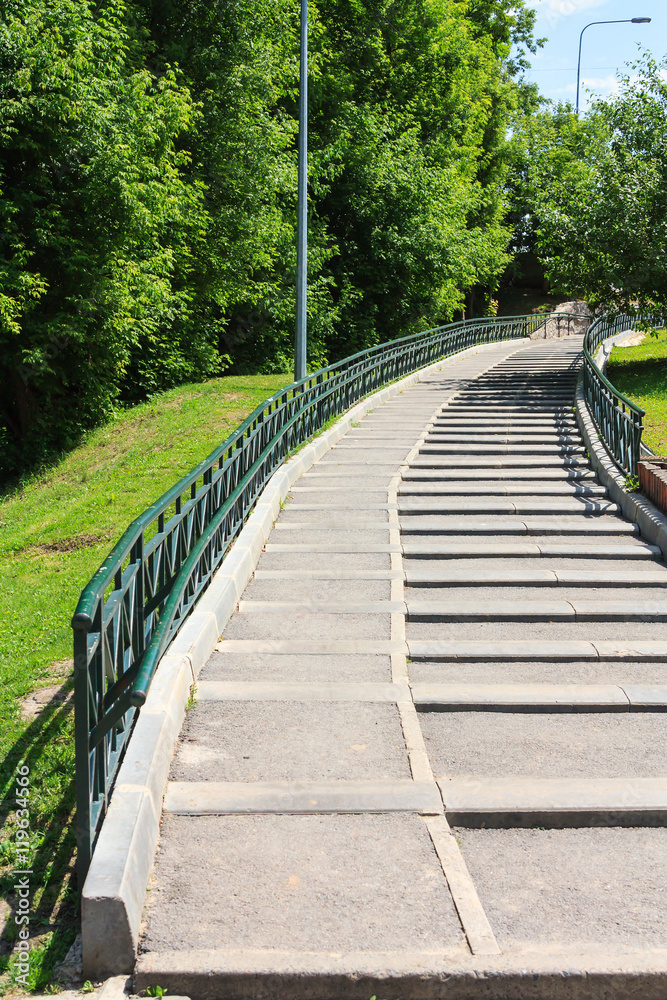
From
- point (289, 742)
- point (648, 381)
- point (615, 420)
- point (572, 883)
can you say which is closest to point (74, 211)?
point (615, 420)

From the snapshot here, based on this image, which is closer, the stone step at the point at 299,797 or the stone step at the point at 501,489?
the stone step at the point at 299,797

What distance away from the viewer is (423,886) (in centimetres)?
362

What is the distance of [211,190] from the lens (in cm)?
2233

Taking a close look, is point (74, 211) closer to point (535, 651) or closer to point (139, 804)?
point (535, 651)

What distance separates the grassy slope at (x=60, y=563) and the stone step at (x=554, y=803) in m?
1.86

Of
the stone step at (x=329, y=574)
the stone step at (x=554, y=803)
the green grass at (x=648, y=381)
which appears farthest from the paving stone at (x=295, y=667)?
the green grass at (x=648, y=381)

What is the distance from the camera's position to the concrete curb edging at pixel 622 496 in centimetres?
929

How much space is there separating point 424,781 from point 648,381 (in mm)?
15489

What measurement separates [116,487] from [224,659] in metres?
7.41

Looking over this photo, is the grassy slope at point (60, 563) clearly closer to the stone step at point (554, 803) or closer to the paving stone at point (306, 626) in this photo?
the paving stone at point (306, 626)

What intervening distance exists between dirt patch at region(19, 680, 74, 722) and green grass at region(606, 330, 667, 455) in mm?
8683

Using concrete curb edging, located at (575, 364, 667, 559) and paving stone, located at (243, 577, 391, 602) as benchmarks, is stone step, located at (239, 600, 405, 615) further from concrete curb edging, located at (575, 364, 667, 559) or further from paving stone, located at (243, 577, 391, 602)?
concrete curb edging, located at (575, 364, 667, 559)

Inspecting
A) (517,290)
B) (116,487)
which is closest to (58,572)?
(116,487)

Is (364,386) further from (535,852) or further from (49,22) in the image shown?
(535,852)
